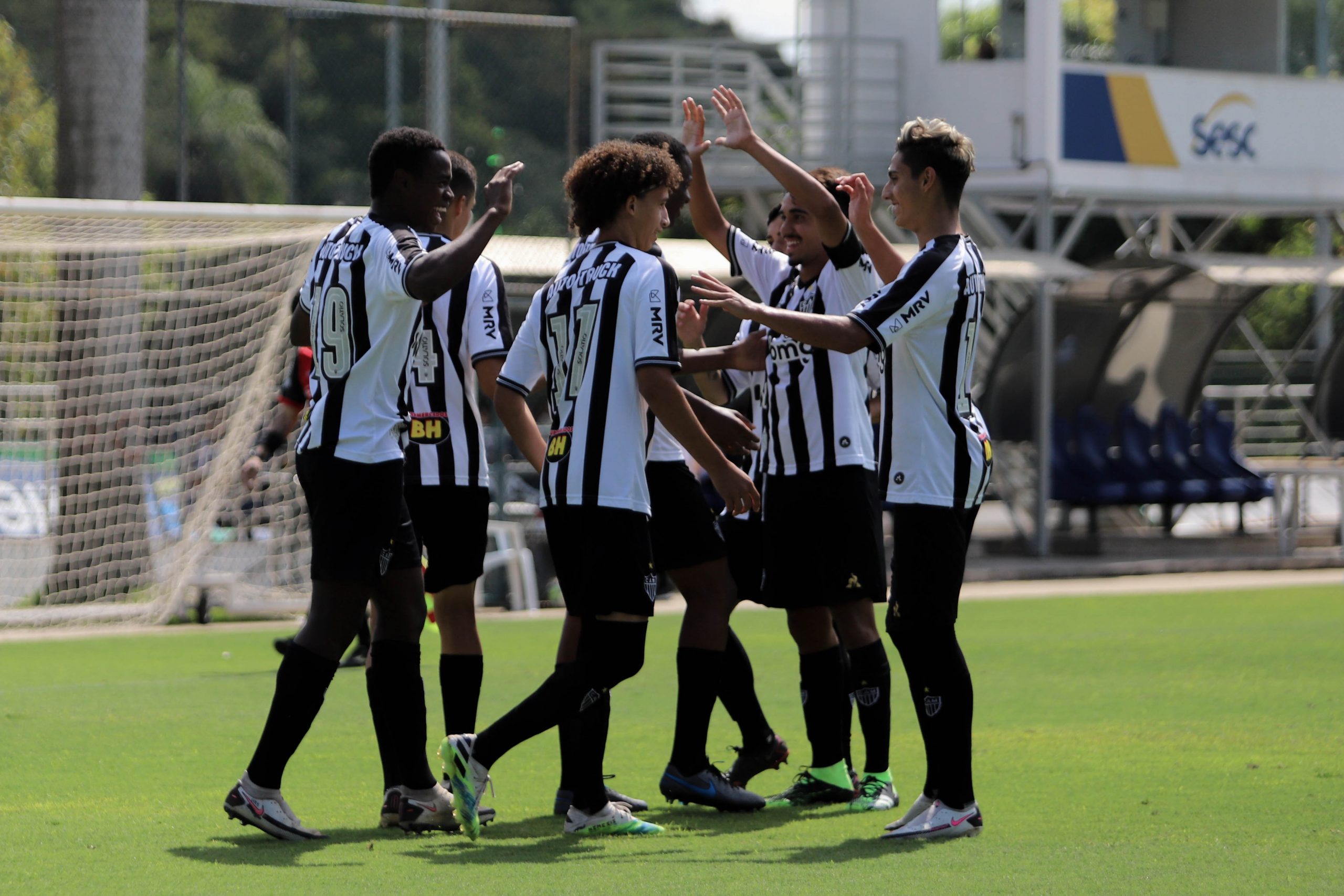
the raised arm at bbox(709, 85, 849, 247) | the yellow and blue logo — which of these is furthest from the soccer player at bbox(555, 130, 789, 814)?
the yellow and blue logo

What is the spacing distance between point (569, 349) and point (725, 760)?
7.17 ft

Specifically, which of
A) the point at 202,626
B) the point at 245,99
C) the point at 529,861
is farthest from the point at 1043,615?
the point at 245,99

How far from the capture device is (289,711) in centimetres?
506

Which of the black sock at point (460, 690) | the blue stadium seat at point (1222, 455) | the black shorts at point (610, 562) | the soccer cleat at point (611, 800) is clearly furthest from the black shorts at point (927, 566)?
the blue stadium seat at point (1222, 455)

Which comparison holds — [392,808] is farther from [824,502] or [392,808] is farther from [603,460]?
[824,502]

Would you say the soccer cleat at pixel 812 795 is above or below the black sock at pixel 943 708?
below

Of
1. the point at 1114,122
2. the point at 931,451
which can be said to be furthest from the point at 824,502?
the point at 1114,122

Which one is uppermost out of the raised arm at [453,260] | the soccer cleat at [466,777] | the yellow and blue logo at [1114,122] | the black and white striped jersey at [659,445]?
the yellow and blue logo at [1114,122]

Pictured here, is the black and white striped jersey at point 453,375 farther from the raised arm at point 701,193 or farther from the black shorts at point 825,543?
the black shorts at point 825,543

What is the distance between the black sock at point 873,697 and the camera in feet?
18.9

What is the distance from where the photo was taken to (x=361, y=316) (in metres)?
5.17

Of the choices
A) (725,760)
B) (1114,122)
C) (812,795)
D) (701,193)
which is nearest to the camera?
(812,795)

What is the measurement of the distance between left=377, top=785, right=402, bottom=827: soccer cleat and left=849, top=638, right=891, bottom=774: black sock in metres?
1.51

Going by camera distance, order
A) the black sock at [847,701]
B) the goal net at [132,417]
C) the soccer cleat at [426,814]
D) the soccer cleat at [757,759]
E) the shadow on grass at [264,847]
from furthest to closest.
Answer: the goal net at [132,417]
the soccer cleat at [757,759]
the black sock at [847,701]
the soccer cleat at [426,814]
the shadow on grass at [264,847]
